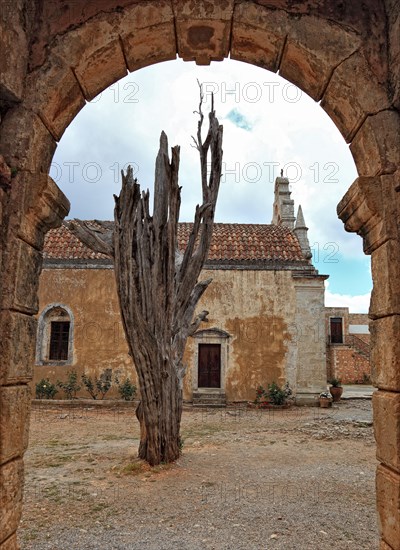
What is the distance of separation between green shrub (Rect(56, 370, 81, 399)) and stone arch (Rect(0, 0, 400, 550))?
38.8 ft

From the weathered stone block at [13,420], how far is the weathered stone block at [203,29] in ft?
7.96

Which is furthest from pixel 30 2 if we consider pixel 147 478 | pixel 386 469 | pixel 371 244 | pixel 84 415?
pixel 84 415

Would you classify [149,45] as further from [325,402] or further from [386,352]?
[325,402]

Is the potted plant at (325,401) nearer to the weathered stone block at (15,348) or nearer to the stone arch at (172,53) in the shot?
the stone arch at (172,53)

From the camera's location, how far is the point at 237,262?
1456cm

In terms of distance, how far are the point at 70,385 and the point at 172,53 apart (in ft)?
41.0

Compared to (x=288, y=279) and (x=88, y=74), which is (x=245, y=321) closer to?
(x=288, y=279)

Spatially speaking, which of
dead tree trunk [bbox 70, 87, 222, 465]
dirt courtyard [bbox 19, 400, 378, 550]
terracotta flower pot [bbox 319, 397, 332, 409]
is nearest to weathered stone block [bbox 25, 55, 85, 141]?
dirt courtyard [bbox 19, 400, 378, 550]

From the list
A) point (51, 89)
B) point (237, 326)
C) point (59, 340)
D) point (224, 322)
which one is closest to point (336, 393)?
point (237, 326)

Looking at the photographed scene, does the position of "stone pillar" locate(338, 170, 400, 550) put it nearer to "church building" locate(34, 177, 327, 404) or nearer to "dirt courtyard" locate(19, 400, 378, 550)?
"dirt courtyard" locate(19, 400, 378, 550)

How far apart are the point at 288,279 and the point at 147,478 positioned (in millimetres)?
9500

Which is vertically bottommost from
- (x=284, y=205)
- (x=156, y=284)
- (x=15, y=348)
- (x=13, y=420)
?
(x=13, y=420)

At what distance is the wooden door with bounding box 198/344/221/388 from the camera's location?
14.0m

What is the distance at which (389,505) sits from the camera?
7.66 ft
